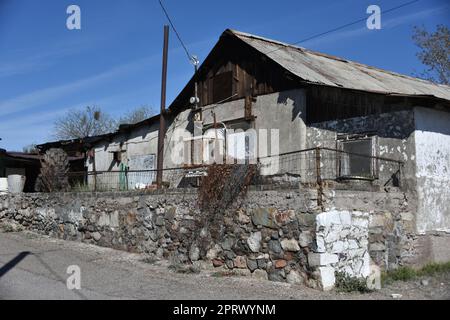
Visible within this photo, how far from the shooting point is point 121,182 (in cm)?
1512

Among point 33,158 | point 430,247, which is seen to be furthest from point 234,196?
point 33,158

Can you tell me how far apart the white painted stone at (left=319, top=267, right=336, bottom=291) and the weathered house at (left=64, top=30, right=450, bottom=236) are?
2.14m

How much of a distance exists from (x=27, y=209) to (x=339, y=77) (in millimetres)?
10363

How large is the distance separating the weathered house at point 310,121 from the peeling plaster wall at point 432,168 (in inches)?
0.9

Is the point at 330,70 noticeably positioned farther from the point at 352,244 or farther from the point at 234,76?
the point at 352,244

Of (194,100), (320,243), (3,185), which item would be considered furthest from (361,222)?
(3,185)

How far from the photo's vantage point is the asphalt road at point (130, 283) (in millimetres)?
7645

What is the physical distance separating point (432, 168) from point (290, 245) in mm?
4481

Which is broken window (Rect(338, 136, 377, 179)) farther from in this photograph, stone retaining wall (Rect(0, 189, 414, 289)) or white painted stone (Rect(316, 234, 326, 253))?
white painted stone (Rect(316, 234, 326, 253))

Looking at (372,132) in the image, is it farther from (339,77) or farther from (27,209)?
(27,209)

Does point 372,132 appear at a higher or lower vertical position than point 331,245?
higher

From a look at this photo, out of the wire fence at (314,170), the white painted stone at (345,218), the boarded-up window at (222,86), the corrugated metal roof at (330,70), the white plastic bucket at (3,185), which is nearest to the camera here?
the white painted stone at (345,218)

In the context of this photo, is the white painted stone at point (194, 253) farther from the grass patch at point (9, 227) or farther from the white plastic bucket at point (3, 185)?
the white plastic bucket at point (3, 185)

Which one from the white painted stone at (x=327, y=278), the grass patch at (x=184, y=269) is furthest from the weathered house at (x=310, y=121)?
the grass patch at (x=184, y=269)
